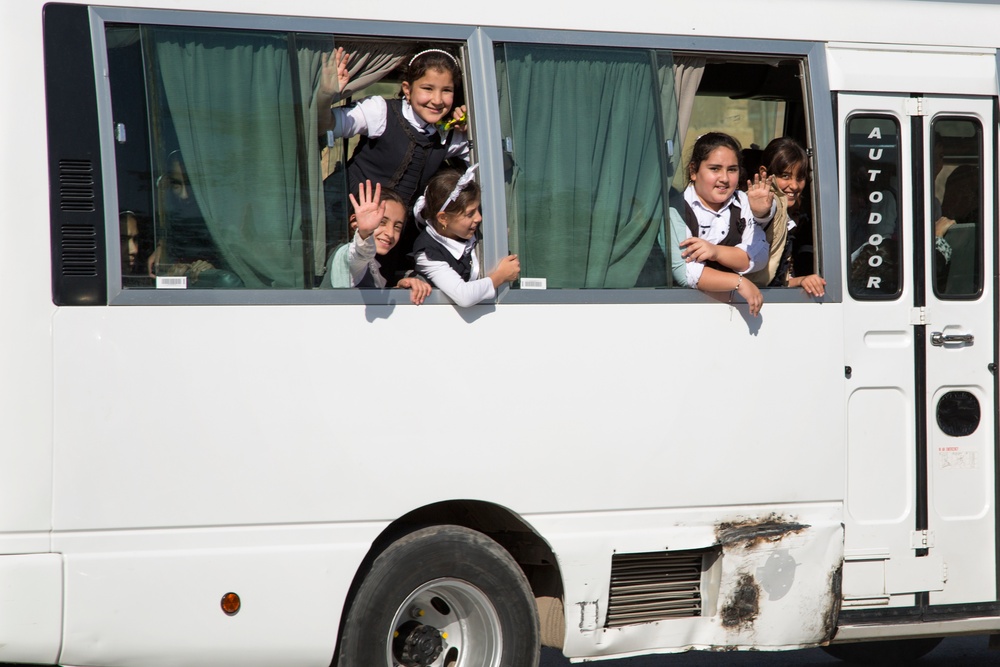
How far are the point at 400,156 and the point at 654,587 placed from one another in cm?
225

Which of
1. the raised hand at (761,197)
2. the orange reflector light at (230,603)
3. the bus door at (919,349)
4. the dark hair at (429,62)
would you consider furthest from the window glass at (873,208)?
the orange reflector light at (230,603)

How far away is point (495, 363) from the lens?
486cm

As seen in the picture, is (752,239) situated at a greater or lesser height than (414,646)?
greater

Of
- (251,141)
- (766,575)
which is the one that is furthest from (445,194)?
(766,575)

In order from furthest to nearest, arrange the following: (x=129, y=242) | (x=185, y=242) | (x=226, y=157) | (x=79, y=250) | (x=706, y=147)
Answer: (x=706, y=147) → (x=226, y=157) → (x=185, y=242) → (x=129, y=242) → (x=79, y=250)

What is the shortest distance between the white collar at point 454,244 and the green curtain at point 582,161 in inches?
7.4

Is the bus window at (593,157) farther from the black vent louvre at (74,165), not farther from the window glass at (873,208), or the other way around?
the black vent louvre at (74,165)

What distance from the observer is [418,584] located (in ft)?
15.8

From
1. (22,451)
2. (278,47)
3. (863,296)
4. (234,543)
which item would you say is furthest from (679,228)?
(22,451)

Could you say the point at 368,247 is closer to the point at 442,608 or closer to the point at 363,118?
the point at 363,118

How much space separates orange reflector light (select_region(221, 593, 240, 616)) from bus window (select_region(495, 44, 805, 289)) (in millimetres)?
1744

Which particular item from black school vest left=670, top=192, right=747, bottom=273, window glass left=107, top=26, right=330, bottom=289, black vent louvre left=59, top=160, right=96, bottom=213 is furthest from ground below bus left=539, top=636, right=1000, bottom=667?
black vent louvre left=59, top=160, right=96, bottom=213

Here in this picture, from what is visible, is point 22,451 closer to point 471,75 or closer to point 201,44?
point 201,44

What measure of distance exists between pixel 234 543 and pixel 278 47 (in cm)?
199
